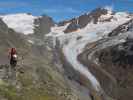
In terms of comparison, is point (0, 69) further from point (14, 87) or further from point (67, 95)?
point (67, 95)

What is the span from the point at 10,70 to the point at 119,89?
451 feet

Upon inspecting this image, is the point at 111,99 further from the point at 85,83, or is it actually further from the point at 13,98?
the point at 13,98

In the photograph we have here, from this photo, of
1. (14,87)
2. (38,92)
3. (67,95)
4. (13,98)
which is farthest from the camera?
(67,95)

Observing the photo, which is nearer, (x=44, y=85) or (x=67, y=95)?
(x=44, y=85)

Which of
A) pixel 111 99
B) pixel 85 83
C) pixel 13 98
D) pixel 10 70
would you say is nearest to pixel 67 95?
pixel 10 70

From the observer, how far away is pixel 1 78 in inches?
2452

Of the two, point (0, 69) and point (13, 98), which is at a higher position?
point (0, 69)

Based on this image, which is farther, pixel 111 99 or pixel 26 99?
pixel 111 99

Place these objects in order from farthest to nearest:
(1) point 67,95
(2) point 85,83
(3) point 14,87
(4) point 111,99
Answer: (2) point 85,83, (4) point 111,99, (1) point 67,95, (3) point 14,87

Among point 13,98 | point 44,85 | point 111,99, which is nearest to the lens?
point 13,98

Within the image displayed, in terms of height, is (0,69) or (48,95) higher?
(0,69)

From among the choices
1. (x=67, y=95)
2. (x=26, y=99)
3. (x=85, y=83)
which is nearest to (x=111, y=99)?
(x=85, y=83)

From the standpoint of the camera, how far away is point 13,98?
5478 cm

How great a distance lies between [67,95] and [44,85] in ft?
22.0
